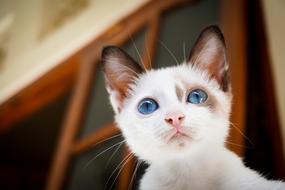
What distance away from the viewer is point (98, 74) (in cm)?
118

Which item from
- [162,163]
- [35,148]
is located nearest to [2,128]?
[35,148]

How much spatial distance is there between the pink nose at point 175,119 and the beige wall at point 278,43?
0.26 metres

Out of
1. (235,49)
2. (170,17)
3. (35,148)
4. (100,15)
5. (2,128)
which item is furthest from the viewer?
(35,148)

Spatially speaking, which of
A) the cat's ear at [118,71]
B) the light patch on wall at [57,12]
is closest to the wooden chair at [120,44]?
the cat's ear at [118,71]

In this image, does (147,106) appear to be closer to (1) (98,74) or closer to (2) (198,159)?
(2) (198,159)

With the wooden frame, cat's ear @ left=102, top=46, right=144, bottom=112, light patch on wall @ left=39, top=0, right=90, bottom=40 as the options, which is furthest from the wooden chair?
light patch on wall @ left=39, top=0, right=90, bottom=40

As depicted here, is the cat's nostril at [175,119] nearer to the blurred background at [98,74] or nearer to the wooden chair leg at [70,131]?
the blurred background at [98,74]

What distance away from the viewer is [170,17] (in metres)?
1.04

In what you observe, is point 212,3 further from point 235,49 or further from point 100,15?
point 100,15

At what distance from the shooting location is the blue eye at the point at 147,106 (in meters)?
0.59

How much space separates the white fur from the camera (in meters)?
0.55

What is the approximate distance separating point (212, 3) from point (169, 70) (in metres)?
0.31

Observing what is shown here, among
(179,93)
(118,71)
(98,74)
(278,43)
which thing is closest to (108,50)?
(118,71)

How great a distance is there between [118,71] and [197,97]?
0.16 m
